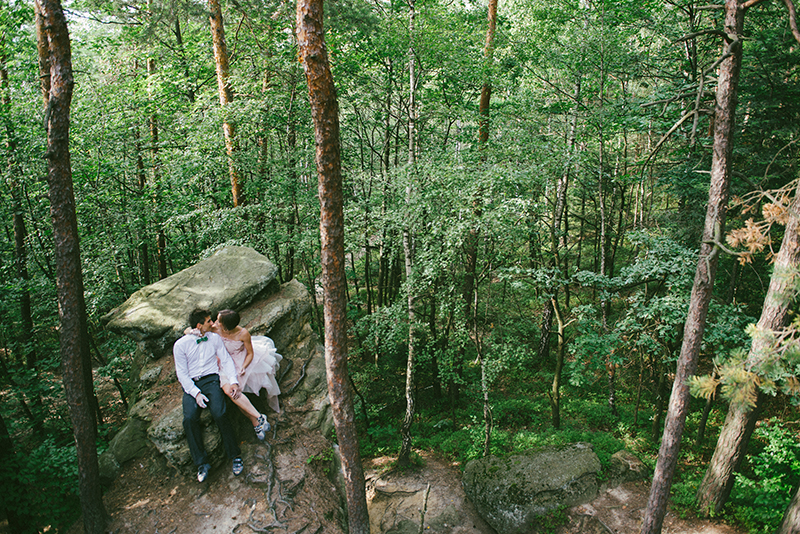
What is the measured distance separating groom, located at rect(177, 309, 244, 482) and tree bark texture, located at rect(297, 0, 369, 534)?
1.63 m

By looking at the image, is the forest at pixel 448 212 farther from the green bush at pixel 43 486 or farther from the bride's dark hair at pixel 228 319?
the bride's dark hair at pixel 228 319

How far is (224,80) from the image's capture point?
Result: 8781 mm

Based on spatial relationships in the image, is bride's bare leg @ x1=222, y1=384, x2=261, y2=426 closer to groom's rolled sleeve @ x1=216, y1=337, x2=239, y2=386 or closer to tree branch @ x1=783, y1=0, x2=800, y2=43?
groom's rolled sleeve @ x1=216, y1=337, x2=239, y2=386

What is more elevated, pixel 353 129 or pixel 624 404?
pixel 353 129

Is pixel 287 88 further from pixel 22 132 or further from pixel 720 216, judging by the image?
pixel 720 216

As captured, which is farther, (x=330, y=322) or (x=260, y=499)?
(x=260, y=499)

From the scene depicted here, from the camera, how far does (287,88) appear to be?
29.5 feet

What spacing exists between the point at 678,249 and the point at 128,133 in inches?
446

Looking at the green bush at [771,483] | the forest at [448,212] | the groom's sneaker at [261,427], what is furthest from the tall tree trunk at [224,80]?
the green bush at [771,483]

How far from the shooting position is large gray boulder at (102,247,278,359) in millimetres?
6633

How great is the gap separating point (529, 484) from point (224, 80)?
10418 mm

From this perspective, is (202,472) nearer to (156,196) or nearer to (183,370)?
(183,370)

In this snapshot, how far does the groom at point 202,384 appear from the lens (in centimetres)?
519

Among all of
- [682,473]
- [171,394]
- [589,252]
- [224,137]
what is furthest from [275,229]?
[589,252]
